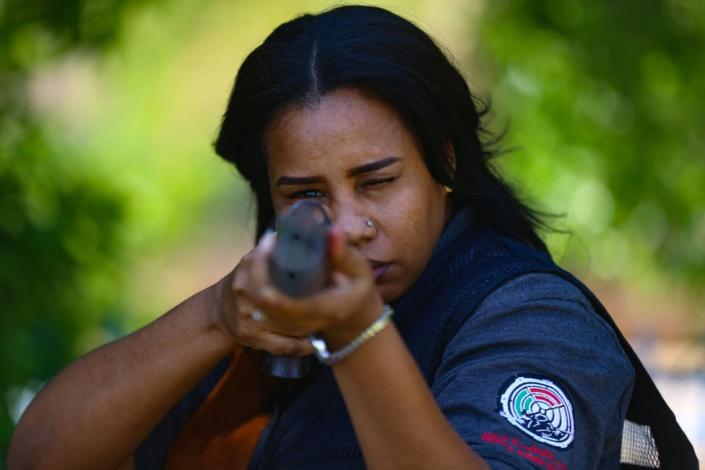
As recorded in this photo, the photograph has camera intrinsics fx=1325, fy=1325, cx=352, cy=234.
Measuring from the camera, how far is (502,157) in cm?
456

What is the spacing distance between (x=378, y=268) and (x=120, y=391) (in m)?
0.58

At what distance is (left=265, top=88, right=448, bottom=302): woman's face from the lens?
8.30 ft

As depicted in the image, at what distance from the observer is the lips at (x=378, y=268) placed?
8.54 ft

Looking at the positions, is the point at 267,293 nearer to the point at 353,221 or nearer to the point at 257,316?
the point at 257,316

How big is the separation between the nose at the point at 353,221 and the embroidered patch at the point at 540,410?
0.44m

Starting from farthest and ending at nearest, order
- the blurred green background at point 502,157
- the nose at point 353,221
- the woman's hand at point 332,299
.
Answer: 1. the blurred green background at point 502,157
2. the nose at point 353,221
3. the woman's hand at point 332,299

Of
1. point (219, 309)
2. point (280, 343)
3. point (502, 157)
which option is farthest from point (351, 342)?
point (502, 157)

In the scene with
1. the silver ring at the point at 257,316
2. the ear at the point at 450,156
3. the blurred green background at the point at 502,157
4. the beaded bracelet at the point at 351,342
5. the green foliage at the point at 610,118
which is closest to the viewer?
the beaded bracelet at the point at 351,342

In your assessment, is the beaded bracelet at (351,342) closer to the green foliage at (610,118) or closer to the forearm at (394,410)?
the forearm at (394,410)

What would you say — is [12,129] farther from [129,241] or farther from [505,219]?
[505,219]

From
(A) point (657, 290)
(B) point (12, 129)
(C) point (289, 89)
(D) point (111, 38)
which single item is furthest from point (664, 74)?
(C) point (289, 89)

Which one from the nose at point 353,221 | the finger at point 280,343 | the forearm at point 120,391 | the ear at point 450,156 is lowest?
the forearm at point 120,391

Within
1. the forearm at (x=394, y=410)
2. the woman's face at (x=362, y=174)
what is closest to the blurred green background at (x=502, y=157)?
the woman's face at (x=362, y=174)

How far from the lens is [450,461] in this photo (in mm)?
2020
